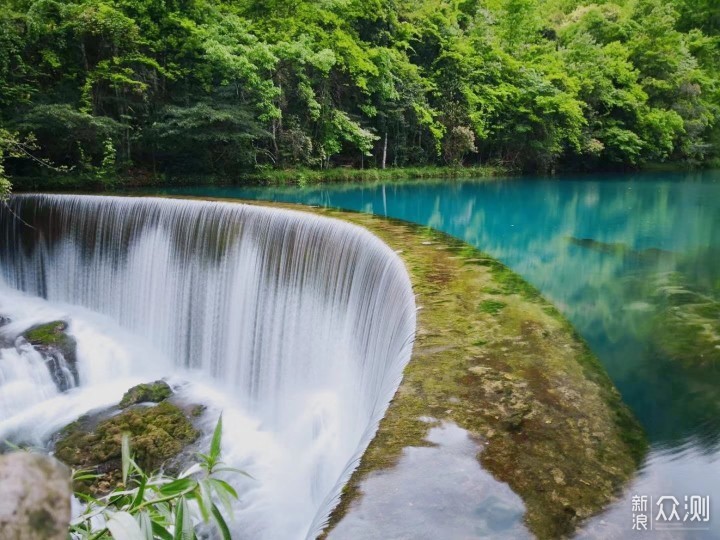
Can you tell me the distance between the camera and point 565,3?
133 feet

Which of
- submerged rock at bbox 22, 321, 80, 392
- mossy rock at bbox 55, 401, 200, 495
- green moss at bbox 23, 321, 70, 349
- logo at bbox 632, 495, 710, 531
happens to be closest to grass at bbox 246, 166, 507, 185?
green moss at bbox 23, 321, 70, 349

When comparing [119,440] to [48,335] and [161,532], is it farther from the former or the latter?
[161,532]

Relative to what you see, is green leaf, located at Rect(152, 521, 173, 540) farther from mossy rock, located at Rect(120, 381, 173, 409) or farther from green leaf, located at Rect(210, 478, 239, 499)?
mossy rock, located at Rect(120, 381, 173, 409)

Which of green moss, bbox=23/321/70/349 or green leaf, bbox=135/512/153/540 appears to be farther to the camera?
green moss, bbox=23/321/70/349

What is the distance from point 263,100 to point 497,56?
1272 centimetres

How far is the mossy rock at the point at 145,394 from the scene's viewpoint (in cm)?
659

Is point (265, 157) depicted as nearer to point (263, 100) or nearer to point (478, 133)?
point (263, 100)

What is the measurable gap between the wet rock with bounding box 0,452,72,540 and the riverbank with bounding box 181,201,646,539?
4.27 ft

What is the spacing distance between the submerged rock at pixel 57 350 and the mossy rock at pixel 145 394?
117cm

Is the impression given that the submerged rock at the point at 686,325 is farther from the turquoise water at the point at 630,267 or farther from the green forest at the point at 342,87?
the green forest at the point at 342,87

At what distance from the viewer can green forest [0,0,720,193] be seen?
13.1 m

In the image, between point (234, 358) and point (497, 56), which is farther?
point (497, 56)

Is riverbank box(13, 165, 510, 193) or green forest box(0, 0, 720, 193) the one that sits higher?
green forest box(0, 0, 720, 193)

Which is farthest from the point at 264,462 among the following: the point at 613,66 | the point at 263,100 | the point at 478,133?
the point at 613,66
